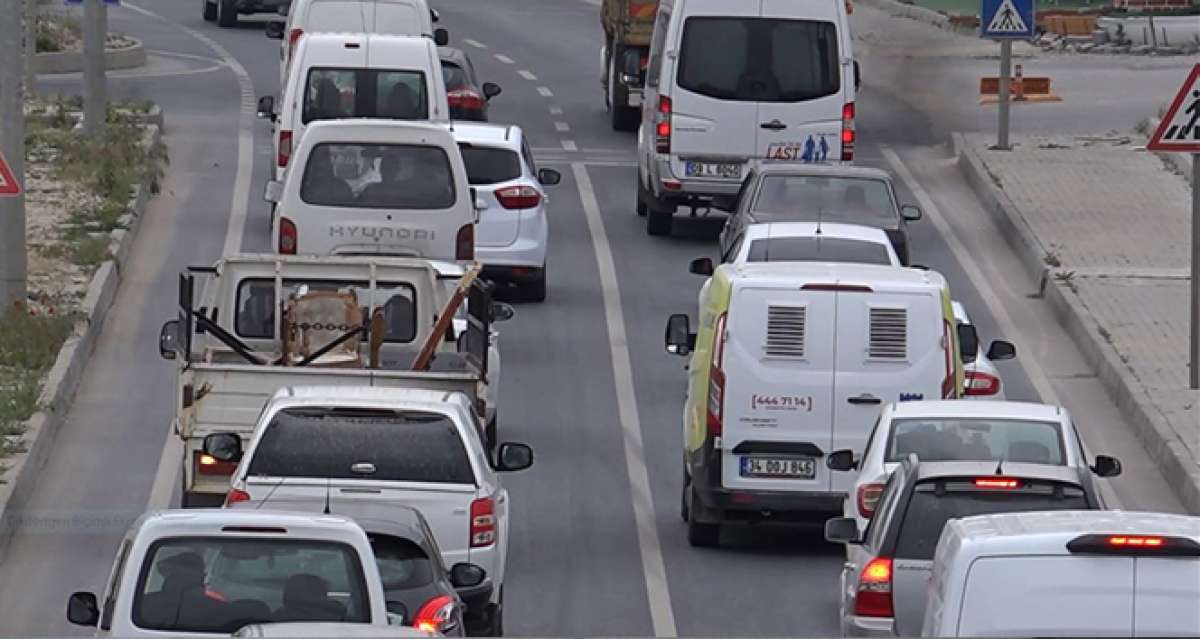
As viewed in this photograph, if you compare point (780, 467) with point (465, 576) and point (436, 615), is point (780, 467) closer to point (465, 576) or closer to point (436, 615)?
point (465, 576)

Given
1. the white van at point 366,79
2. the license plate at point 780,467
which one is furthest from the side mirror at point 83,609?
the white van at point 366,79

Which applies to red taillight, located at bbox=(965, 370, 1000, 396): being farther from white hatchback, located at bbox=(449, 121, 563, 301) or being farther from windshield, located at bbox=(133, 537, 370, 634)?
windshield, located at bbox=(133, 537, 370, 634)

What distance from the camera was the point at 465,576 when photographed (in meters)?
14.2

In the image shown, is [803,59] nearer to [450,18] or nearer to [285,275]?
[285,275]

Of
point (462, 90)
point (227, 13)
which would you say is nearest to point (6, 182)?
point (462, 90)

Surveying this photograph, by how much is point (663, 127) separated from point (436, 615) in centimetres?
1765

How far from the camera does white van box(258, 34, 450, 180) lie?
28.6 metres

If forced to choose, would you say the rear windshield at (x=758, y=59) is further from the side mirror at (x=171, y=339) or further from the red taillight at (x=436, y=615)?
the red taillight at (x=436, y=615)

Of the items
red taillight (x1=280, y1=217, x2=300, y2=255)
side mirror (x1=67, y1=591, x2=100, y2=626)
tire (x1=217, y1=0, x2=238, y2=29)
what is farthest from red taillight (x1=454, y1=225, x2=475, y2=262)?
tire (x1=217, y1=0, x2=238, y2=29)

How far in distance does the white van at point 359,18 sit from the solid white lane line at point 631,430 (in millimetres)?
2676

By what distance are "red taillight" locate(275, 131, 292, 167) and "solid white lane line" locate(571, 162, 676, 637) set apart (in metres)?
3.22

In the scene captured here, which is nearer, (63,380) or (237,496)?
(237,496)

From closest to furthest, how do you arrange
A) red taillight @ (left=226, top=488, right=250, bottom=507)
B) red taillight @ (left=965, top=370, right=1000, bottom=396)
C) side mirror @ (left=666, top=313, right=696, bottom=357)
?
red taillight @ (left=226, top=488, right=250, bottom=507), side mirror @ (left=666, top=313, right=696, bottom=357), red taillight @ (left=965, top=370, right=1000, bottom=396)

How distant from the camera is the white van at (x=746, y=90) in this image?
1190 inches
